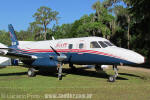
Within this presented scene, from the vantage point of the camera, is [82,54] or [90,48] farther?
[82,54]

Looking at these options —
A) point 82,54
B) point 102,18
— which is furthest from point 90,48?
point 102,18

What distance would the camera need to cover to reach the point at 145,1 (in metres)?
21.8

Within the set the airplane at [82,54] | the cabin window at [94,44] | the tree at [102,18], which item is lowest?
the airplane at [82,54]

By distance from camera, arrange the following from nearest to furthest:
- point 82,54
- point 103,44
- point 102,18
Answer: point 103,44
point 82,54
point 102,18

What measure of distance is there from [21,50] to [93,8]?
106 ft

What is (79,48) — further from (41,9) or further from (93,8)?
(41,9)

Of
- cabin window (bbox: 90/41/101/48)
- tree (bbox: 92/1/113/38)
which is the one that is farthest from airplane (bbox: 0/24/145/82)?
tree (bbox: 92/1/113/38)

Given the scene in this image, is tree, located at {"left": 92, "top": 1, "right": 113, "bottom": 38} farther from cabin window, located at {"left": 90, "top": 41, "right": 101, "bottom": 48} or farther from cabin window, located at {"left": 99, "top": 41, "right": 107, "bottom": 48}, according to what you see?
cabin window, located at {"left": 99, "top": 41, "right": 107, "bottom": 48}

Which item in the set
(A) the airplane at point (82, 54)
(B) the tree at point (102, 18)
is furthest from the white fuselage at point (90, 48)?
(B) the tree at point (102, 18)

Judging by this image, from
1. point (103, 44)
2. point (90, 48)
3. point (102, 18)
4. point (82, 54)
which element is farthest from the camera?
point (102, 18)

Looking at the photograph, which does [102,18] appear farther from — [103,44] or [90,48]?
[103,44]

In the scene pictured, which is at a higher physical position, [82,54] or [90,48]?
[90,48]

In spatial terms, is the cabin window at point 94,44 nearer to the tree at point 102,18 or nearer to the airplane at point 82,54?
the airplane at point 82,54

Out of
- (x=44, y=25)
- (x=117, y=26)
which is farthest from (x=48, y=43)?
(x=44, y=25)
